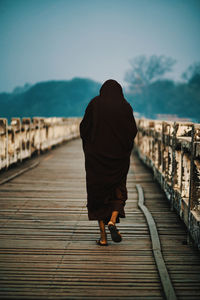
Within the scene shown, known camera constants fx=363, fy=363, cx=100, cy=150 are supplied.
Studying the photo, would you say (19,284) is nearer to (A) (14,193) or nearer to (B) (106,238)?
(B) (106,238)

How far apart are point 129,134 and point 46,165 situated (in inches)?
249

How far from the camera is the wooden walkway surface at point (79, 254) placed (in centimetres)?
281

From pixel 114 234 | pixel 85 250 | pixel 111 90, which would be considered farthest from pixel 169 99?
pixel 85 250

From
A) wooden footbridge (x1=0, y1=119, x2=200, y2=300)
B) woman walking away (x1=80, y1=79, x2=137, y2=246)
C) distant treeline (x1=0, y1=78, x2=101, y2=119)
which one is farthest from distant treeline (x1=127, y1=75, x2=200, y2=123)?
woman walking away (x1=80, y1=79, x2=137, y2=246)

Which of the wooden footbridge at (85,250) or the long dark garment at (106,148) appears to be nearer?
the wooden footbridge at (85,250)

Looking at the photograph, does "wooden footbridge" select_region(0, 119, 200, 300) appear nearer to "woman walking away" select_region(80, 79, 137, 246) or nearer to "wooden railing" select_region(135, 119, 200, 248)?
"wooden railing" select_region(135, 119, 200, 248)

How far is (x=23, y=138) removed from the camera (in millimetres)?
9969

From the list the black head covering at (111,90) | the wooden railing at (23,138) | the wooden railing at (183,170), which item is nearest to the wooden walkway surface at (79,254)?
the wooden railing at (183,170)

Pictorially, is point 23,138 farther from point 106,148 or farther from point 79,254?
point 79,254

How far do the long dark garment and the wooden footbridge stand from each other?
45cm

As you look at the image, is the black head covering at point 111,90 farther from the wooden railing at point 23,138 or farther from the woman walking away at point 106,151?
the wooden railing at point 23,138

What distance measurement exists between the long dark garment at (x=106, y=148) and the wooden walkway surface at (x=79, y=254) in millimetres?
446

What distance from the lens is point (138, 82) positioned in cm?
9081

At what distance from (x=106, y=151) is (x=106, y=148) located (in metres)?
0.03
